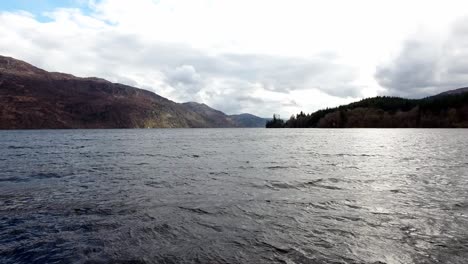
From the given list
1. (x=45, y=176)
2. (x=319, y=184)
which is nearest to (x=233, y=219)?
(x=319, y=184)

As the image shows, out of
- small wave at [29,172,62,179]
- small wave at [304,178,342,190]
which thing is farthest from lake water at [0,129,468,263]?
small wave at [29,172,62,179]

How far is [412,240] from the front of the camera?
12.4 metres

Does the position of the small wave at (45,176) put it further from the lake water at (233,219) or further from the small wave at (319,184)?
the small wave at (319,184)

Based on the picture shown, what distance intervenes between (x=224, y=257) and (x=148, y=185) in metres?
14.6

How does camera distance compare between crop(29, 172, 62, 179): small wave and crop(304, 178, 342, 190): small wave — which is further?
crop(29, 172, 62, 179): small wave

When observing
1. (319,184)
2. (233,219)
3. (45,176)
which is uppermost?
(319,184)

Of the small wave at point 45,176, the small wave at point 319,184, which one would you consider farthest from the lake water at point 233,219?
the small wave at point 45,176

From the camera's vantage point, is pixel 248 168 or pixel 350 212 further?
pixel 248 168

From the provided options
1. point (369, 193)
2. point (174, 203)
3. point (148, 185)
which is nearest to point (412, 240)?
point (369, 193)

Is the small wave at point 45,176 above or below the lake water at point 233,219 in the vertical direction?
below

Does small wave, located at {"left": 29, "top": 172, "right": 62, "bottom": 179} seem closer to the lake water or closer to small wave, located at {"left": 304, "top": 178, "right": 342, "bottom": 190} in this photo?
the lake water

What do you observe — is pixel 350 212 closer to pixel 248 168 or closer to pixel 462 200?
pixel 462 200

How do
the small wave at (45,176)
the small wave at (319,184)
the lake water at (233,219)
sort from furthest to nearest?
the small wave at (45,176)
the small wave at (319,184)
the lake water at (233,219)

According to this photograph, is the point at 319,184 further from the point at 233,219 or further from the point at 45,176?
the point at 45,176
